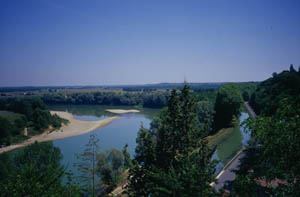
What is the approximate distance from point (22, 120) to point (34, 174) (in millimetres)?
40790

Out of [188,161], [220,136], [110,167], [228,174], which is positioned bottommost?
[220,136]

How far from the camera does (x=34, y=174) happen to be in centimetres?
634

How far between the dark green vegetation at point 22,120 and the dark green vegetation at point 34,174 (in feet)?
72.7

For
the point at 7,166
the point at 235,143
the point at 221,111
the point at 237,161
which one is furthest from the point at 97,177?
the point at 221,111

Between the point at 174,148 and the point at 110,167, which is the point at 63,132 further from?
the point at 174,148

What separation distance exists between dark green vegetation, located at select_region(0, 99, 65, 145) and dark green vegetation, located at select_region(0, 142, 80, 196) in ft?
72.7

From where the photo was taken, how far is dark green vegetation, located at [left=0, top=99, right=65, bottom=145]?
114 ft

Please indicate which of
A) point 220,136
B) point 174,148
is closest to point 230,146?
point 220,136

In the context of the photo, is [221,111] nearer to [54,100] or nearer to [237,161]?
[237,161]

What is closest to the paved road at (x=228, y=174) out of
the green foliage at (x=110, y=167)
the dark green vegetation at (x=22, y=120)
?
the green foliage at (x=110, y=167)

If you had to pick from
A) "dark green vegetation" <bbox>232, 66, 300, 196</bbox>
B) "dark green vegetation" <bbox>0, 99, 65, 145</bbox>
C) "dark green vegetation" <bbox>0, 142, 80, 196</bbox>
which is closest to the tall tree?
"dark green vegetation" <bbox>0, 142, 80, 196</bbox>

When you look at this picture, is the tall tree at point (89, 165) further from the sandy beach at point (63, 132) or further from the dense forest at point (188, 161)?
the sandy beach at point (63, 132)

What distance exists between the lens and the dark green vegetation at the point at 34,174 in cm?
515

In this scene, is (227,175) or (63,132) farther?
(63,132)
